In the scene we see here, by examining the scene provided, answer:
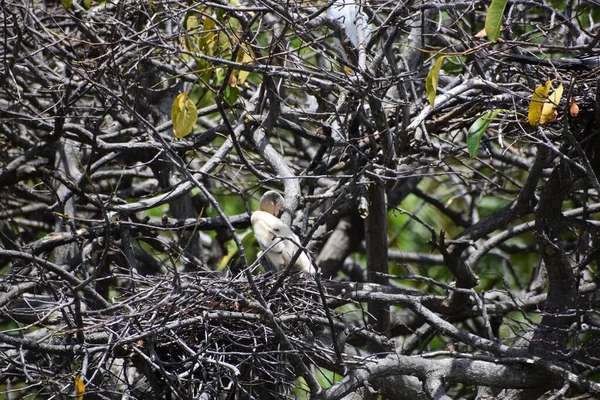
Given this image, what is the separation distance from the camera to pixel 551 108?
4.16 m

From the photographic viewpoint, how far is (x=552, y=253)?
4914mm

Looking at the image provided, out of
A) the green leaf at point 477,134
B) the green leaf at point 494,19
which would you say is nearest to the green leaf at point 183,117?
the green leaf at point 477,134

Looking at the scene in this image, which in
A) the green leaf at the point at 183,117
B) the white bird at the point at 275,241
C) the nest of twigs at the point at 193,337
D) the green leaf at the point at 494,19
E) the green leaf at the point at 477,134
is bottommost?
the nest of twigs at the point at 193,337

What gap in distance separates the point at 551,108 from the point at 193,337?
2.10m

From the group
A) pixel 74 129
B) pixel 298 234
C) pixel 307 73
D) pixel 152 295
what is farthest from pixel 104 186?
pixel 307 73

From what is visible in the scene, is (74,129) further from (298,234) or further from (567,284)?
(567,284)

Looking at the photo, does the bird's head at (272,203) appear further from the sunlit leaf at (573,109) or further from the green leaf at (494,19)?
the green leaf at (494,19)

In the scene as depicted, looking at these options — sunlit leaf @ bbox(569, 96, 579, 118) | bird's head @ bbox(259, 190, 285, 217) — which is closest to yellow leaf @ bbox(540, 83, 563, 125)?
sunlit leaf @ bbox(569, 96, 579, 118)

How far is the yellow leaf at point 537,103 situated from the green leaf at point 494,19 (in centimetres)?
53

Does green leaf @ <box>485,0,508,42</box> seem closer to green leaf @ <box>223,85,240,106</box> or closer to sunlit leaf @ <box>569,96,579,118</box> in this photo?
sunlit leaf @ <box>569,96,579,118</box>

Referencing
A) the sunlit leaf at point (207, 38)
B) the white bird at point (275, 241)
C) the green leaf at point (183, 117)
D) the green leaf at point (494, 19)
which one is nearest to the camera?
A: the green leaf at point (494, 19)

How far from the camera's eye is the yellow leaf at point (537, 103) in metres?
4.09

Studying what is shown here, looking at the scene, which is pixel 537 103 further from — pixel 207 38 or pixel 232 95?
pixel 207 38

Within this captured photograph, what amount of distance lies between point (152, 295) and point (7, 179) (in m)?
2.57
